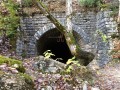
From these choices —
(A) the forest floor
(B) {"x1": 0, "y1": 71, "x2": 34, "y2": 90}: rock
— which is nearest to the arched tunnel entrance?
(A) the forest floor

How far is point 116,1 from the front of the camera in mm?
11953

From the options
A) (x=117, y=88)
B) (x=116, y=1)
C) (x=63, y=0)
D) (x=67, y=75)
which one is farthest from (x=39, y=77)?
(x=63, y=0)

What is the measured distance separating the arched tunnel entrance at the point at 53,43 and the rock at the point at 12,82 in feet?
30.6

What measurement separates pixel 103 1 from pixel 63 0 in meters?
2.06

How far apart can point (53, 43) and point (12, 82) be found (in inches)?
474

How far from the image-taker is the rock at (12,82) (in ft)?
11.3

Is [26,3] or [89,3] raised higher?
[26,3]

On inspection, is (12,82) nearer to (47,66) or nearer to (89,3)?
(47,66)

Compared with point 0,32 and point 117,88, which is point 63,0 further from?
Answer: point 117,88

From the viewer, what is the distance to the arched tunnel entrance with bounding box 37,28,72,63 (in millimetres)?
13345

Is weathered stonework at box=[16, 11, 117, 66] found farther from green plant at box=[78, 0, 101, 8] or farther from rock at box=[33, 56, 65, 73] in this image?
rock at box=[33, 56, 65, 73]

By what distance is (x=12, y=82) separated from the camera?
11.5 ft

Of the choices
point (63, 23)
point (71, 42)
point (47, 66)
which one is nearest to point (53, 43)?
point (63, 23)

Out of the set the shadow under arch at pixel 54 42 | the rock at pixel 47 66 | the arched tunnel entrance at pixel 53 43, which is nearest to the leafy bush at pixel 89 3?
the shadow under arch at pixel 54 42
